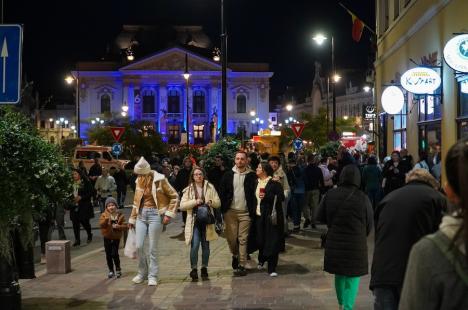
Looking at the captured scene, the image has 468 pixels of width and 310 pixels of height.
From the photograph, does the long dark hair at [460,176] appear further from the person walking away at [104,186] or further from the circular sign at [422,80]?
the person walking away at [104,186]

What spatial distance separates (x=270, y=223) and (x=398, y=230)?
16.6ft

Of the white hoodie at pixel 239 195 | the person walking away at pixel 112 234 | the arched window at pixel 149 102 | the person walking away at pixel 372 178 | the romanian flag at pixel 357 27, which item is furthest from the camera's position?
the arched window at pixel 149 102

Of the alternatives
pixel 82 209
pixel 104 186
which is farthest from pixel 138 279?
pixel 104 186

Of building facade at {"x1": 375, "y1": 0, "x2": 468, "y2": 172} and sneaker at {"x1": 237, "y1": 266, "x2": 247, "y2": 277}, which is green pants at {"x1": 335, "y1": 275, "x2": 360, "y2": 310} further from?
building facade at {"x1": 375, "y1": 0, "x2": 468, "y2": 172}

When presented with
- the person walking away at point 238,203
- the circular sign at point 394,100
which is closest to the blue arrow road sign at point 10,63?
the person walking away at point 238,203

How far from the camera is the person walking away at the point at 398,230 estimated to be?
16.9ft

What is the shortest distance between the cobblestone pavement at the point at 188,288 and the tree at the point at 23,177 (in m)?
1.41

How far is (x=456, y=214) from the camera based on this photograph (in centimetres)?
238

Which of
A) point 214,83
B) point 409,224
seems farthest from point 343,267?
point 214,83

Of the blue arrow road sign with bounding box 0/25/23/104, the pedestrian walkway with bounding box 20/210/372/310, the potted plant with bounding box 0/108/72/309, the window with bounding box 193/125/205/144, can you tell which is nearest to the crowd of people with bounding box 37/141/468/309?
the pedestrian walkway with bounding box 20/210/372/310

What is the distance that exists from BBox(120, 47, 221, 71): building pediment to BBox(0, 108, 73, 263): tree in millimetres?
82940

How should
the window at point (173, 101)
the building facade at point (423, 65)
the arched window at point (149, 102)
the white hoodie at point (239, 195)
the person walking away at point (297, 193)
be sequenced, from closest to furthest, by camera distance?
the white hoodie at point (239, 195)
the building facade at point (423, 65)
the person walking away at point (297, 193)
the window at point (173, 101)
the arched window at point (149, 102)

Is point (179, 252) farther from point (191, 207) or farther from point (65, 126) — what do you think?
point (65, 126)

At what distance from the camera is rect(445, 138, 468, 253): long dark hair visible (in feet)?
7.35
